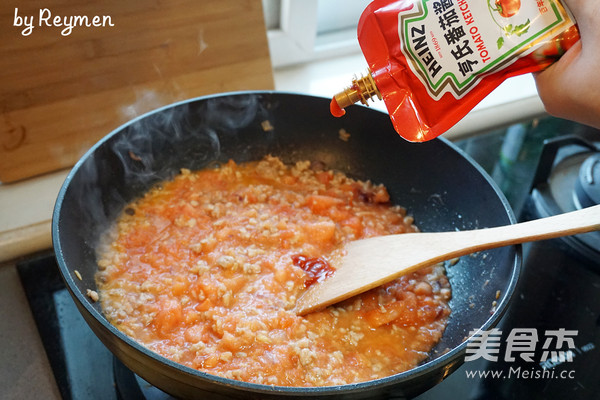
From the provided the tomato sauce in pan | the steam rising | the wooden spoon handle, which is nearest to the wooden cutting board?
the steam rising

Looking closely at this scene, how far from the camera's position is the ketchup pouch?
0.80 m

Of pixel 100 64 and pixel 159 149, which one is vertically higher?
pixel 100 64

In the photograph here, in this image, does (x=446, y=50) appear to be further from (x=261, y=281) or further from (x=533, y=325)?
(x=533, y=325)

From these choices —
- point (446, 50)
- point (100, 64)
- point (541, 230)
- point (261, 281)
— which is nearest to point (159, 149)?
point (100, 64)

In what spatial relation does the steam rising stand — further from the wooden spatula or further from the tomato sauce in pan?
the wooden spatula

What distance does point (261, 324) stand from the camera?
1.05 metres

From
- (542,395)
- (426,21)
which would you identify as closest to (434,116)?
(426,21)

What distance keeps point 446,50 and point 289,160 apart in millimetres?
703

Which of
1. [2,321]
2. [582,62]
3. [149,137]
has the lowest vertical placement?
[2,321]

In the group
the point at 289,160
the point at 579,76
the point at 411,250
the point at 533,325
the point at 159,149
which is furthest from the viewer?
the point at 289,160

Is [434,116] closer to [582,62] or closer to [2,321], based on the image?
[582,62]

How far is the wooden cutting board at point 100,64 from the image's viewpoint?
1.29m

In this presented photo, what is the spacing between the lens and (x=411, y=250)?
3.53ft

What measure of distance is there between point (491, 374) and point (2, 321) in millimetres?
1077
